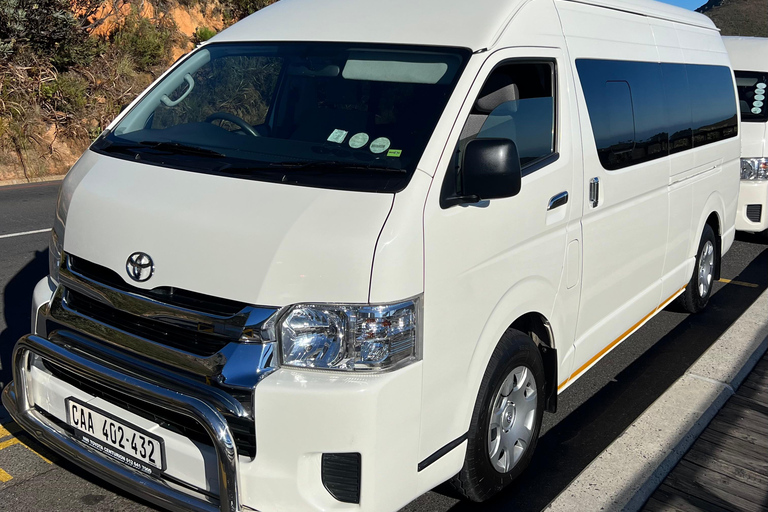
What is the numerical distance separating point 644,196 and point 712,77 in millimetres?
2173

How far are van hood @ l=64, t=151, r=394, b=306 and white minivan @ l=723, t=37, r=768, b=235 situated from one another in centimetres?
727

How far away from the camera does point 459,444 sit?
3.02 meters

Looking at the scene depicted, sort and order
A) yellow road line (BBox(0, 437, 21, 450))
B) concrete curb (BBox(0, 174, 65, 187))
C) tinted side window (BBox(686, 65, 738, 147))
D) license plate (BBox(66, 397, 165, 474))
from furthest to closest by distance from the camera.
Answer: concrete curb (BBox(0, 174, 65, 187)) < tinted side window (BBox(686, 65, 738, 147)) < yellow road line (BBox(0, 437, 21, 450)) < license plate (BBox(66, 397, 165, 474))

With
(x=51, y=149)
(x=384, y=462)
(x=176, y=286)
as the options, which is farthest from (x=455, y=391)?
(x=51, y=149)

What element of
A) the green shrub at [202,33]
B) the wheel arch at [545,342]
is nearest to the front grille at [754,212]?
the wheel arch at [545,342]

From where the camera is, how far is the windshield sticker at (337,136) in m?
3.20

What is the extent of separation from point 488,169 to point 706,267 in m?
4.22

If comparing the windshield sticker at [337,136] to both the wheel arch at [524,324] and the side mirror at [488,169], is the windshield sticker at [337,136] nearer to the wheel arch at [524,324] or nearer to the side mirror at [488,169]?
the side mirror at [488,169]

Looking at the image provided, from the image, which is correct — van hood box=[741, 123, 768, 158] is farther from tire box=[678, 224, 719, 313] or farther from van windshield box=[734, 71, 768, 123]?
tire box=[678, 224, 719, 313]

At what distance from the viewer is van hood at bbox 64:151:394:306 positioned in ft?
8.42

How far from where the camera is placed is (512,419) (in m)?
3.47

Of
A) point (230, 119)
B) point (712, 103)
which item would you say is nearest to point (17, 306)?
point (230, 119)

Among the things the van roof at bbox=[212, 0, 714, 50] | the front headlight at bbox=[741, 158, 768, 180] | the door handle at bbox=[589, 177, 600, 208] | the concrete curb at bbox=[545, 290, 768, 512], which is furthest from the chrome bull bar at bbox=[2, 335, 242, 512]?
the front headlight at bbox=[741, 158, 768, 180]

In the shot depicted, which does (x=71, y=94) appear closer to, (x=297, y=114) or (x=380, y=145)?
(x=297, y=114)
